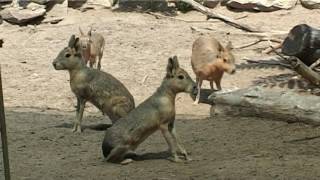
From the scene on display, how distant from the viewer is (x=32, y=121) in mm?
8844

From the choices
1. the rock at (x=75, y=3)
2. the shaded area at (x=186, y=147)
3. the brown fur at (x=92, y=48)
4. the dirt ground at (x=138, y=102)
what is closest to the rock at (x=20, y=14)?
the dirt ground at (x=138, y=102)

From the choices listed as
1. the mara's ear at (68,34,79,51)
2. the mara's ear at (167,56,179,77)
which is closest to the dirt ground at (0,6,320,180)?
the mara's ear at (167,56,179,77)

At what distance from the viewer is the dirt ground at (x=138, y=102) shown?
6.02 m

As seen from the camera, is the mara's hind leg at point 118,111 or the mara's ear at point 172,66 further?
the mara's hind leg at point 118,111

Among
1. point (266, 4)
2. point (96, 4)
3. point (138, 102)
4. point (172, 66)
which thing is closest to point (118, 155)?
point (172, 66)

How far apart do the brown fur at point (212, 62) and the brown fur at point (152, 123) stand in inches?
130

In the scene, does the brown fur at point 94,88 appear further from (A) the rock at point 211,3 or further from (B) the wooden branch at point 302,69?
(A) the rock at point 211,3

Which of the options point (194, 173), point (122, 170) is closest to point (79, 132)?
point (122, 170)

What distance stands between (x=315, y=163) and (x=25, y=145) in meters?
3.23

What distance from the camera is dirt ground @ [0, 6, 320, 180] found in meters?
6.02

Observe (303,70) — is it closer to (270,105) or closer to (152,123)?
(270,105)

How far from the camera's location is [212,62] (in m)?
9.98

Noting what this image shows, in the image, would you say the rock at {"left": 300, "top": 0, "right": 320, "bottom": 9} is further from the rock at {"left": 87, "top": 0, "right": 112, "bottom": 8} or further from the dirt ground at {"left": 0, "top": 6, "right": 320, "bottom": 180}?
the rock at {"left": 87, "top": 0, "right": 112, "bottom": 8}

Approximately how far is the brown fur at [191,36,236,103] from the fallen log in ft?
4.16
